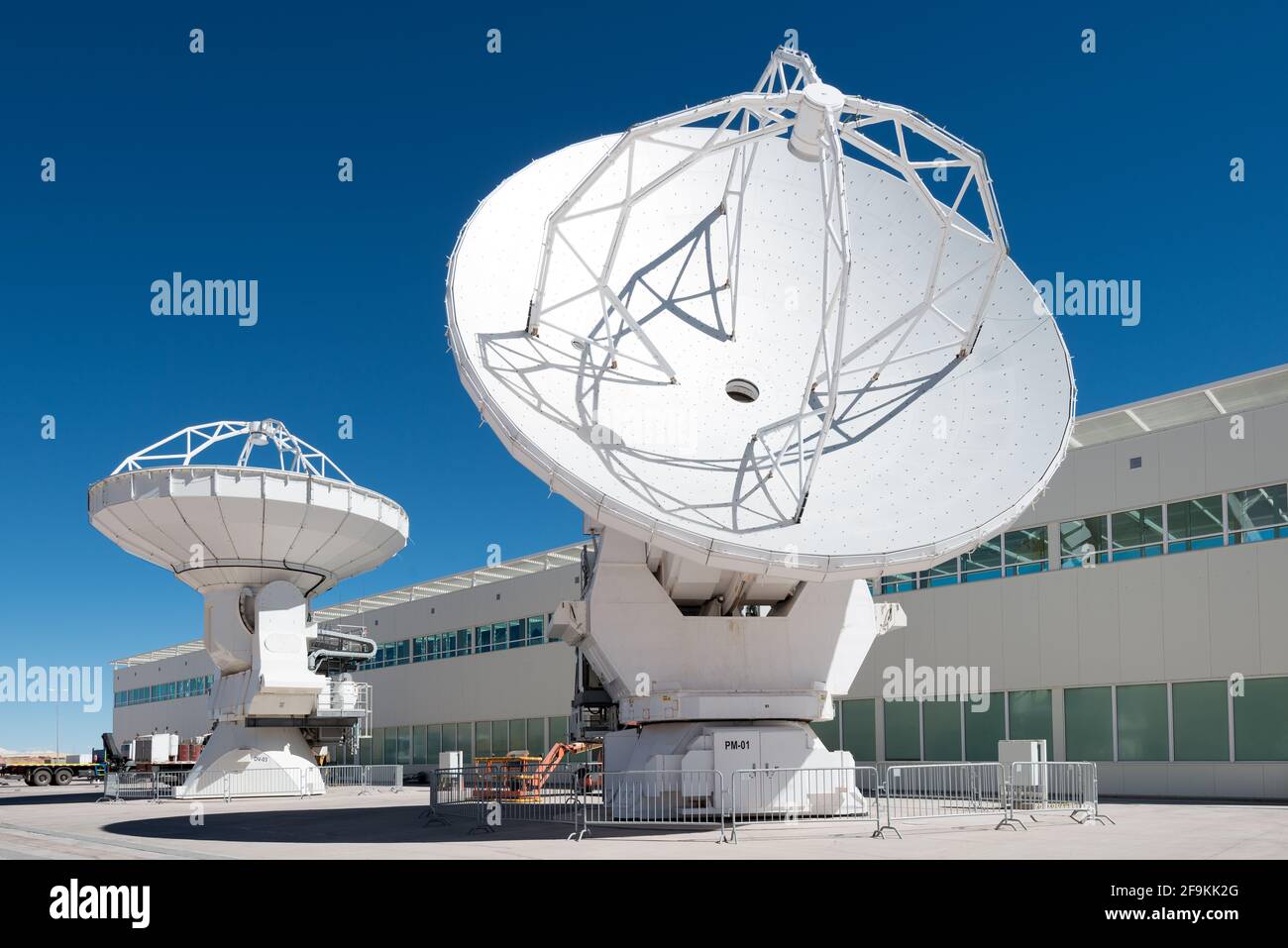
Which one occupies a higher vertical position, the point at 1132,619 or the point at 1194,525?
the point at 1194,525

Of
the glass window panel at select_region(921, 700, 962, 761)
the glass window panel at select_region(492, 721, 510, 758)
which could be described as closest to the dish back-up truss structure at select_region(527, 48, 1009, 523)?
the glass window panel at select_region(921, 700, 962, 761)

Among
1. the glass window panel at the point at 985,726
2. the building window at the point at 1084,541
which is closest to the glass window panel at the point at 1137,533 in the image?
the building window at the point at 1084,541

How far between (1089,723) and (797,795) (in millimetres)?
14934

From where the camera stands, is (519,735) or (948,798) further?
(519,735)

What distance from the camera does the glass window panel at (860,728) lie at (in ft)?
131

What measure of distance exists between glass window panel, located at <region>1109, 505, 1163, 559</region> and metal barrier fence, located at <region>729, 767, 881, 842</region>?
46.1ft

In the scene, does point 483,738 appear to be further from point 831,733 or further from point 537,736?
point 831,733

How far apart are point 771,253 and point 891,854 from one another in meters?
12.9

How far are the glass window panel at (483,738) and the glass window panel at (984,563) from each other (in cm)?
2564

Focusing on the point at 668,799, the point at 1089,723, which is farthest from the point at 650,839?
the point at 1089,723

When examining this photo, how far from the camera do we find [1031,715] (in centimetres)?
3550

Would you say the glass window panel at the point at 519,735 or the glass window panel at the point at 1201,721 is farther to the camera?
the glass window panel at the point at 519,735

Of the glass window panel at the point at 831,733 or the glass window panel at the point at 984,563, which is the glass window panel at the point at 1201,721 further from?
the glass window panel at the point at 831,733
